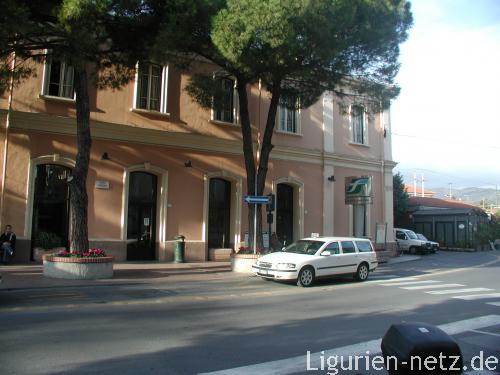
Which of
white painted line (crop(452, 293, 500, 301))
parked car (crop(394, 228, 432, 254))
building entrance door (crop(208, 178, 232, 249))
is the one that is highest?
building entrance door (crop(208, 178, 232, 249))

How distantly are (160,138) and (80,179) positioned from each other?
6588mm

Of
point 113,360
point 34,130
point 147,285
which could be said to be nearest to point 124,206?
point 34,130

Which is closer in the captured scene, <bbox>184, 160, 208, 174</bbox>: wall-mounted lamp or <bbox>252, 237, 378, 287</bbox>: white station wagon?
<bbox>252, 237, 378, 287</bbox>: white station wagon

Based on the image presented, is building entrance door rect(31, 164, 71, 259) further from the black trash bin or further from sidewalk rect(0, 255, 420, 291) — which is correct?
the black trash bin

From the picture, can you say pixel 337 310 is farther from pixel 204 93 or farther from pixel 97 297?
pixel 204 93

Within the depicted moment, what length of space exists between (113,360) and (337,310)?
5.60 metres

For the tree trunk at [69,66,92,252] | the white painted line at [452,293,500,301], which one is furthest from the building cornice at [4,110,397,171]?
the white painted line at [452,293,500,301]

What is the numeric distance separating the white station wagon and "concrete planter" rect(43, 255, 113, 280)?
499cm

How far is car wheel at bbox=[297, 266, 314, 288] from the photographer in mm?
14664

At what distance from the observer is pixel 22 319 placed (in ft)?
28.4

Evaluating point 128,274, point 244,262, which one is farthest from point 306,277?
point 128,274

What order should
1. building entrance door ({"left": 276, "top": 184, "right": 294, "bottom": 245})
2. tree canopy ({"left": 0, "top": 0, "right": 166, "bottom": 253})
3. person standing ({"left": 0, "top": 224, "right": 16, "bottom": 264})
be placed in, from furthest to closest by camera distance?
1. building entrance door ({"left": 276, "top": 184, "right": 294, "bottom": 245})
2. person standing ({"left": 0, "top": 224, "right": 16, "bottom": 264})
3. tree canopy ({"left": 0, "top": 0, "right": 166, "bottom": 253})

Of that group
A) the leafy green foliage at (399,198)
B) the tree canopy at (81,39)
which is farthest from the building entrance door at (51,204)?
the leafy green foliage at (399,198)

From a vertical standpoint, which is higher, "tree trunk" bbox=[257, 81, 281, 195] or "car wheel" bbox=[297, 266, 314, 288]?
"tree trunk" bbox=[257, 81, 281, 195]
